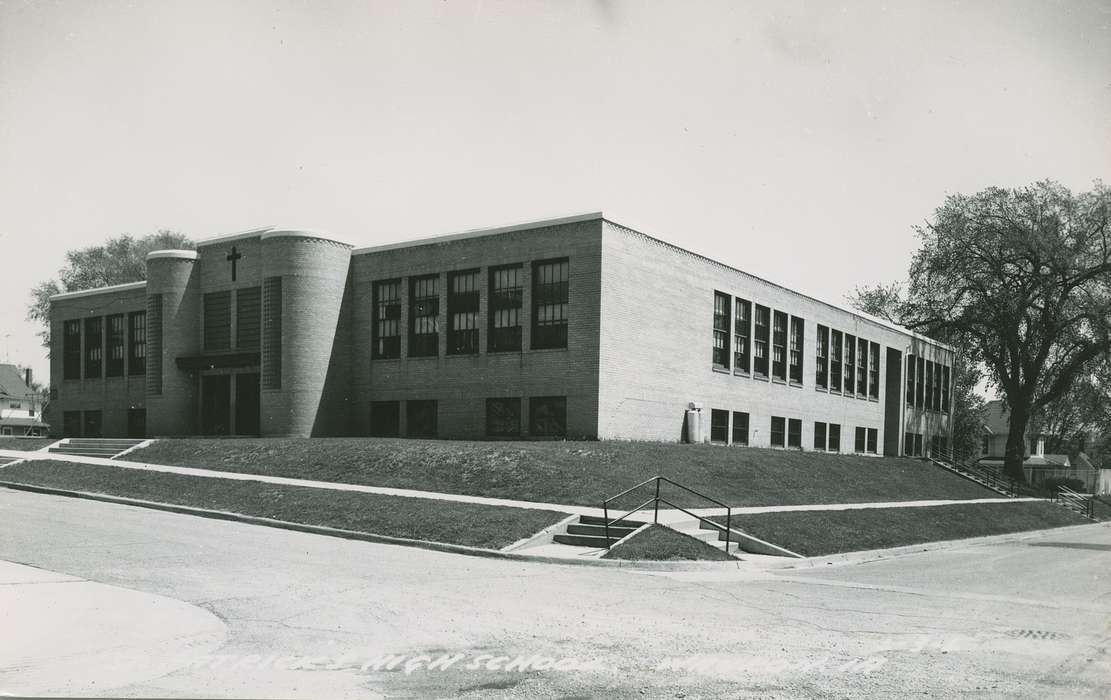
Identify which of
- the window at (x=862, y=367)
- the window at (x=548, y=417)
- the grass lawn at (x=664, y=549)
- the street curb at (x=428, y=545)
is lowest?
the street curb at (x=428, y=545)

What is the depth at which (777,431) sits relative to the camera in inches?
1657

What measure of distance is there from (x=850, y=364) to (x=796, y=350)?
25.9 feet

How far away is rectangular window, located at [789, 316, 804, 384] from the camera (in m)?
43.6

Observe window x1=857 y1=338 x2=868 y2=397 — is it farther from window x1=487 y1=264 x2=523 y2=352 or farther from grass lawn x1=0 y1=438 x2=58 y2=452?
grass lawn x1=0 y1=438 x2=58 y2=452

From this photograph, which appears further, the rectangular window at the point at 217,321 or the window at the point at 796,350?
the window at the point at 796,350

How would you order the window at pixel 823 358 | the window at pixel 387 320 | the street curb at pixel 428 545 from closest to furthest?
the street curb at pixel 428 545 < the window at pixel 387 320 < the window at pixel 823 358

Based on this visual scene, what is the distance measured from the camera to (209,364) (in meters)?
38.3

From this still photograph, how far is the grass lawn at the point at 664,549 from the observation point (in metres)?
16.4

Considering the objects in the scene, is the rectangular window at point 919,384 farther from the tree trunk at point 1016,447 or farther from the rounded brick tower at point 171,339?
the rounded brick tower at point 171,339

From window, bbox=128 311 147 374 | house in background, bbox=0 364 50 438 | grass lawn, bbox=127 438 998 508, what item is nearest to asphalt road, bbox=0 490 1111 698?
grass lawn, bbox=127 438 998 508

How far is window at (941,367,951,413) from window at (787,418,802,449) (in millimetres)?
23828

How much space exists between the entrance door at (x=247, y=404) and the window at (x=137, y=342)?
333 inches

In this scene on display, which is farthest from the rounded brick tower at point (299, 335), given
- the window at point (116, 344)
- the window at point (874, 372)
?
the window at point (874, 372)

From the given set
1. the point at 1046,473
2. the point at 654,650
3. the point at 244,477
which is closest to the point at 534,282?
the point at 244,477
